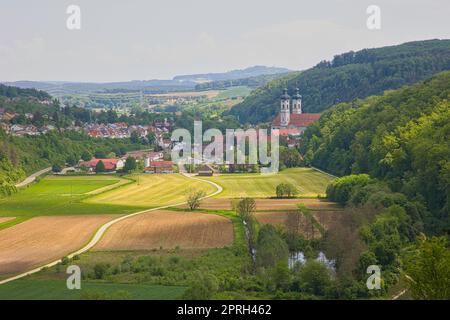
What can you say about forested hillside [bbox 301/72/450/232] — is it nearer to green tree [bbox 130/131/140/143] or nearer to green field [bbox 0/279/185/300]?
green field [bbox 0/279/185/300]

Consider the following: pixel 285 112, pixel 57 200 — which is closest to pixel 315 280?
pixel 57 200

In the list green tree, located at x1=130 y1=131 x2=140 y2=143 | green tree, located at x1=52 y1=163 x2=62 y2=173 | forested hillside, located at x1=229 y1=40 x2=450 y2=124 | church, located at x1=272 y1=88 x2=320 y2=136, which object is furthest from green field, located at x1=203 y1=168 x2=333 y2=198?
forested hillside, located at x1=229 y1=40 x2=450 y2=124

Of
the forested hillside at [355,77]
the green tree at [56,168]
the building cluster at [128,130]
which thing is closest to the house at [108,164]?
the green tree at [56,168]

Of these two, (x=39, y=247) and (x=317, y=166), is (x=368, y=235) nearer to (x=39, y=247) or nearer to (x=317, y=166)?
(x=39, y=247)

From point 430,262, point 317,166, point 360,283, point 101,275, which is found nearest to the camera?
point 430,262

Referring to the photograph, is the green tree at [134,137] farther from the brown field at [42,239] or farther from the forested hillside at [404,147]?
the brown field at [42,239]

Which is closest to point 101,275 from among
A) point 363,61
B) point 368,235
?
point 368,235
